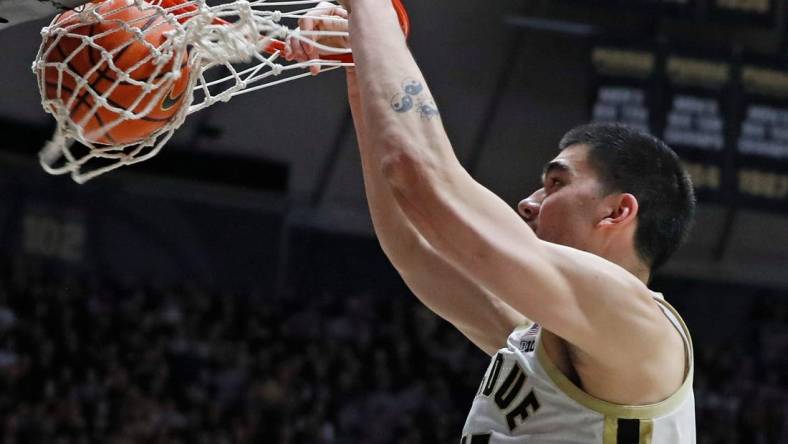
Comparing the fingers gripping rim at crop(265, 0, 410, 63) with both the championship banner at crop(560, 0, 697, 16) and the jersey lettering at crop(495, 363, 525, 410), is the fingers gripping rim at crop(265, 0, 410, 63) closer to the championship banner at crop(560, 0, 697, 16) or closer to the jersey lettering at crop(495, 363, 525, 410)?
the jersey lettering at crop(495, 363, 525, 410)

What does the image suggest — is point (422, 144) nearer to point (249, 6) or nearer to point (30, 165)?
point (249, 6)

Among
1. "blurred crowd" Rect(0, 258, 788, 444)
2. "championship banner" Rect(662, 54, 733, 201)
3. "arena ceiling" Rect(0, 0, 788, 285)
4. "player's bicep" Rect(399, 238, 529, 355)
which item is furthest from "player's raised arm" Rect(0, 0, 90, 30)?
"arena ceiling" Rect(0, 0, 788, 285)

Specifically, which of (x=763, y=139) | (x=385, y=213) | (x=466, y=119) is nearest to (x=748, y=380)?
(x=763, y=139)

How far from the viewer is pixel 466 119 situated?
397 inches

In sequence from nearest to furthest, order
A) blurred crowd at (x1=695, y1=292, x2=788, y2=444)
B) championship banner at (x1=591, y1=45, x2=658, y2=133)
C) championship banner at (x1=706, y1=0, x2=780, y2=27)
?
championship banner at (x1=706, y1=0, x2=780, y2=27) → championship banner at (x1=591, y1=45, x2=658, y2=133) → blurred crowd at (x1=695, y1=292, x2=788, y2=444)

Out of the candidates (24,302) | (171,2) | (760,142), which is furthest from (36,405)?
(171,2)

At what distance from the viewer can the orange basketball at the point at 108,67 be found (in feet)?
6.28

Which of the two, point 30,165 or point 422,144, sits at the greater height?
point 422,144

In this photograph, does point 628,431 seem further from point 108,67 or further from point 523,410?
point 108,67

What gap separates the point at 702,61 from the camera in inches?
288

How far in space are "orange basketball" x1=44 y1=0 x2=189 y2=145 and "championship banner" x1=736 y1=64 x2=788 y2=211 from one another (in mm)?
5858

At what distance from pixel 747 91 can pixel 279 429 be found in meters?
4.13

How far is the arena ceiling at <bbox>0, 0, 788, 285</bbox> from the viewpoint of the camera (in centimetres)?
933

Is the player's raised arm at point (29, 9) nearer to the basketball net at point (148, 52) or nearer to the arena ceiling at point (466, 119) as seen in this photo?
the basketball net at point (148, 52)
